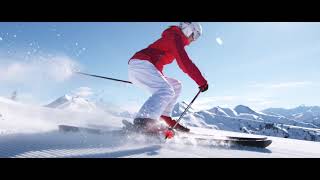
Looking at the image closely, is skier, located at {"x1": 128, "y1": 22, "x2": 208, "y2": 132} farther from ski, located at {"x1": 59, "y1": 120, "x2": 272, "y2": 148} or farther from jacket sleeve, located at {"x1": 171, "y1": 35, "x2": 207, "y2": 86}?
ski, located at {"x1": 59, "y1": 120, "x2": 272, "y2": 148}

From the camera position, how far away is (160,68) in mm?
5438

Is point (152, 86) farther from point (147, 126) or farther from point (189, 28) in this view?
point (189, 28)

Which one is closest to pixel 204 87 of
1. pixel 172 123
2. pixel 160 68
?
pixel 160 68

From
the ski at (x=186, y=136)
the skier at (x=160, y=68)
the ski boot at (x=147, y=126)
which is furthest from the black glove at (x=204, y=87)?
the ski boot at (x=147, y=126)

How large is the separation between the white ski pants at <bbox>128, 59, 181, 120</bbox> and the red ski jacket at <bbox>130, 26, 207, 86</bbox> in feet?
0.53

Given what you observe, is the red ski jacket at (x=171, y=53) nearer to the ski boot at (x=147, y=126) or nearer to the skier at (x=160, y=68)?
the skier at (x=160, y=68)

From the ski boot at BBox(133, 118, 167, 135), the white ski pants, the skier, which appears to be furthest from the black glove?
the ski boot at BBox(133, 118, 167, 135)

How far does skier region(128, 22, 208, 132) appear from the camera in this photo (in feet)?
16.2

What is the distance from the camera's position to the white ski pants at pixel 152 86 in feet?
16.2
